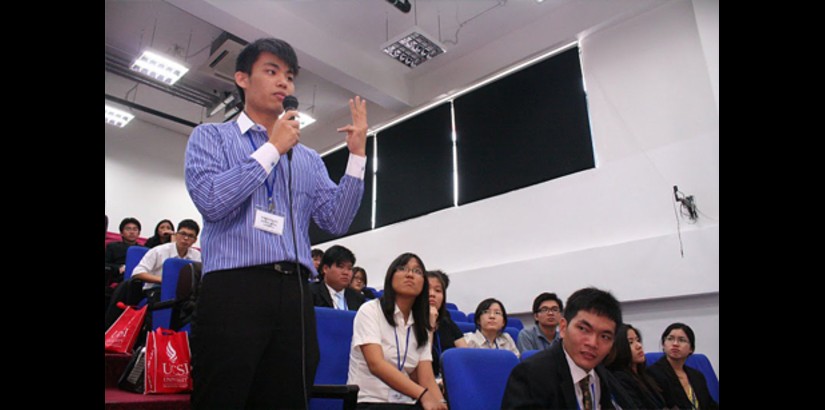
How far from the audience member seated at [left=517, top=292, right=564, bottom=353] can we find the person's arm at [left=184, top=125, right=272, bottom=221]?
3.17 meters

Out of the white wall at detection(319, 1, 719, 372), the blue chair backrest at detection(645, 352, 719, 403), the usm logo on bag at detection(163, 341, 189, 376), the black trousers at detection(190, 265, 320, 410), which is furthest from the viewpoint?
the white wall at detection(319, 1, 719, 372)

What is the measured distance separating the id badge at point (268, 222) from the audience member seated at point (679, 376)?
235cm

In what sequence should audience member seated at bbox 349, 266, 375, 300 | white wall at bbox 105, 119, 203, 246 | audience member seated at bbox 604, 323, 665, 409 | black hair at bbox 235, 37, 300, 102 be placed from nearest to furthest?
black hair at bbox 235, 37, 300, 102 → audience member seated at bbox 604, 323, 665, 409 → audience member seated at bbox 349, 266, 375, 300 → white wall at bbox 105, 119, 203, 246

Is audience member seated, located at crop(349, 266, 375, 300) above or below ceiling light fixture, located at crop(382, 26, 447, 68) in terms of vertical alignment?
below

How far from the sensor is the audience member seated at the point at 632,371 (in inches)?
92.0

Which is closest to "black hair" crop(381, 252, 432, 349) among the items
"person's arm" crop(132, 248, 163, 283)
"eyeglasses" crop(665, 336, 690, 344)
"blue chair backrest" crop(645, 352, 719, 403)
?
"blue chair backrest" crop(645, 352, 719, 403)

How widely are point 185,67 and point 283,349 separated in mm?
5775

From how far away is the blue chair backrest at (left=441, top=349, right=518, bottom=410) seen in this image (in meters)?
1.65

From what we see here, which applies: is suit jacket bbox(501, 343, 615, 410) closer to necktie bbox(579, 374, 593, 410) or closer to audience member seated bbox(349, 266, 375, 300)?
necktie bbox(579, 374, 593, 410)

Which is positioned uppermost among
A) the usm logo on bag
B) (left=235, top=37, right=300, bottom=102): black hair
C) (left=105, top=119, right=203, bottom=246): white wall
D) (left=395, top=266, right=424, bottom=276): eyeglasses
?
(left=105, top=119, right=203, bottom=246): white wall

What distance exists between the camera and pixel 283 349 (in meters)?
1.02

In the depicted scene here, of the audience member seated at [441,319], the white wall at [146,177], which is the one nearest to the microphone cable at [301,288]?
the audience member seated at [441,319]

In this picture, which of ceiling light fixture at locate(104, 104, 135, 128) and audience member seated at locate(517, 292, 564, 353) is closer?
audience member seated at locate(517, 292, 564, 353)
